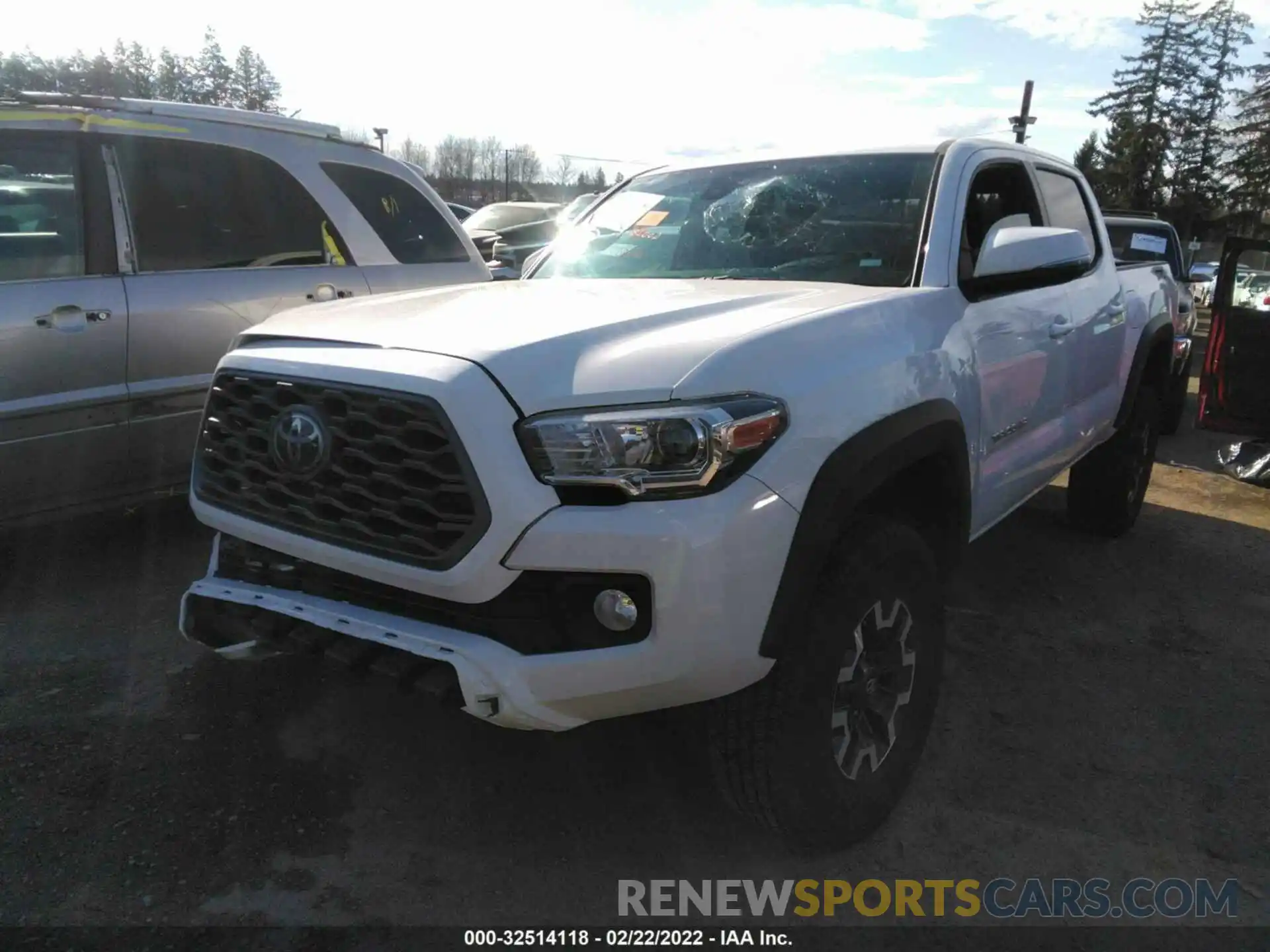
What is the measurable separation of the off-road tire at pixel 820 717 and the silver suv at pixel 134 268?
2.64m

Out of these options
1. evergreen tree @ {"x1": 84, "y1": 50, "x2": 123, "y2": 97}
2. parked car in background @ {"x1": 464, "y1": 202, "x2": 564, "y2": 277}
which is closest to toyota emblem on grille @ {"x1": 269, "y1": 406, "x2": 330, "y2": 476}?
parked car in background @ {"x1": 464, "y1": 202, "x2": 564, "y2": 277}

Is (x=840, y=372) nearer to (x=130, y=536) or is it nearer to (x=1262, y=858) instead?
(x=1262, y=858)

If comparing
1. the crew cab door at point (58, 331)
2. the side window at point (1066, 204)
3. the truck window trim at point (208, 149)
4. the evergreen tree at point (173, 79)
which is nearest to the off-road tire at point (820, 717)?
the side window at point (1066, 204)

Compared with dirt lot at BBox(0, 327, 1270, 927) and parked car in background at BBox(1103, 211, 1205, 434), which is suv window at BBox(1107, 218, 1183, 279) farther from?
Answer: dirt lot at BBox(0, 327, 1270, 927)

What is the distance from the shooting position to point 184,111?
450 centimetres

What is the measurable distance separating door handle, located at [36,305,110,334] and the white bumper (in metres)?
2.44

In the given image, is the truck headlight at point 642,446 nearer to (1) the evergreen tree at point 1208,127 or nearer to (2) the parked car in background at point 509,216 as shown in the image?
(2) the parked car in background at point 509,216

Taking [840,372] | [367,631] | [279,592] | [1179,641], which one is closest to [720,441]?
[840,372]

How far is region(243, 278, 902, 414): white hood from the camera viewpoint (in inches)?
82.7

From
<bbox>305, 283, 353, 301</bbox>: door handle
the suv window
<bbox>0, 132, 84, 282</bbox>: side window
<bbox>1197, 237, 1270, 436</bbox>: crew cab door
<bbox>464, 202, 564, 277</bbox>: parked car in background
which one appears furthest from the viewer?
<bbox>464, 202, 564, 277</bbox>: parked car in background

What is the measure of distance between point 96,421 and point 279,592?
6.80ft

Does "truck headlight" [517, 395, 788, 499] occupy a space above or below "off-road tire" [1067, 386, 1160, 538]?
above

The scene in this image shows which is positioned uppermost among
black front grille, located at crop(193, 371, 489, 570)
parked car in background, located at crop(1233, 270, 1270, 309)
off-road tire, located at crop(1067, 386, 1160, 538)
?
black front grille, located at crop(193, 371, 489, 570)

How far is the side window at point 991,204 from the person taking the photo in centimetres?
333
